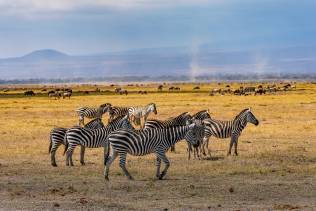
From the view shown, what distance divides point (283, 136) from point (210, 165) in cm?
950

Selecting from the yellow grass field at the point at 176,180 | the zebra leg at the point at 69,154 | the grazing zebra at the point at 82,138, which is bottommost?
the yellow grass field at the point at 176,180

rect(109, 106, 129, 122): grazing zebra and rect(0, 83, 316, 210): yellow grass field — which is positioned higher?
rect(109, 106, 129, 122): grazing zebra

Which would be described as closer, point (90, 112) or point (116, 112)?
point (116, 112)

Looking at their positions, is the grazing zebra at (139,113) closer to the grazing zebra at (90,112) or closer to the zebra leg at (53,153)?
the grazing zebra at (90,112)

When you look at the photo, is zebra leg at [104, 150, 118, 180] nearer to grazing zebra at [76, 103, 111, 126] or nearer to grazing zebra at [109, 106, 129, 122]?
grazing zebra at [109, 106, 129, 122]

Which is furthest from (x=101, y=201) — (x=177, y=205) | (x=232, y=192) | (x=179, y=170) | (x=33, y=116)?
(x=33, y=116)

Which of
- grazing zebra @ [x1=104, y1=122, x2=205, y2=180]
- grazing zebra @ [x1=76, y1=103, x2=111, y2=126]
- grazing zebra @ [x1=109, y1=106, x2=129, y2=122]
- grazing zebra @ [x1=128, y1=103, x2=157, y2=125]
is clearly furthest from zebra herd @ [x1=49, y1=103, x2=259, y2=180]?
grazing zebra @ [x1=76, y1=103, x2=111, y2=126]

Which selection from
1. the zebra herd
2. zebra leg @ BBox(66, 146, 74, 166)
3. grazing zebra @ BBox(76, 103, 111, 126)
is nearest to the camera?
the zebra herd

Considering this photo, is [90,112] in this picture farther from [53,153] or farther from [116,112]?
[53,153]

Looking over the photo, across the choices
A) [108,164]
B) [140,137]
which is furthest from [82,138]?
[140,137]

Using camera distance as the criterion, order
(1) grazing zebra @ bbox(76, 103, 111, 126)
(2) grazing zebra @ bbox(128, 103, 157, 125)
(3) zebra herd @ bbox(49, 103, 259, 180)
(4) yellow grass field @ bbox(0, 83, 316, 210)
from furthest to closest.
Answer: (1) grazing zebra @ bbox(76, 103, 111, 126)
(2) grazing zebra @ bbox(128, 103, 157, 125)
(3) zebra herd @ bbox(49, 103, 259, 180)
(4) yellow grass field @ bbox(0, 83, 316, 210)

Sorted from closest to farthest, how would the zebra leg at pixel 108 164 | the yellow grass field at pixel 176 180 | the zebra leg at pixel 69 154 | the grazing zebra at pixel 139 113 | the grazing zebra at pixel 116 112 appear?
the yellow grass field at pixel 176 180
the zebra leg at pixel 108 164
the zebra leg at pixel 69 154
the grazing zebra at pixel 139 113
the grazing zebra at pixel 116 112

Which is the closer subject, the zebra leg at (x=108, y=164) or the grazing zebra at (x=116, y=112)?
the zebra leg at (x=108, y=164)

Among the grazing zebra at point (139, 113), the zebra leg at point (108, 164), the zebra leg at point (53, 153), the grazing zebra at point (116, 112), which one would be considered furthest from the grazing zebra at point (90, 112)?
the zebra leg at point (108, 164)
